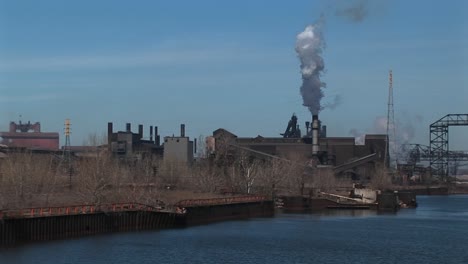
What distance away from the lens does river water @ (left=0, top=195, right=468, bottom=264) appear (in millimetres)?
40094

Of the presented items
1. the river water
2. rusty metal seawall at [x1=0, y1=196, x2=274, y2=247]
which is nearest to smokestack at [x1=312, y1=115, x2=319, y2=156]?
rusty metal seawall at [x1=0, y1=196, x2=274, y2=247]

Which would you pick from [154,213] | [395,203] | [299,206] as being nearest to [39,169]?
[154,213]

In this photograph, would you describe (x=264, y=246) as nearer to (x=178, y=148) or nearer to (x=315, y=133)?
(x=315, y=133)

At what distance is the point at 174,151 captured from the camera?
5969 inches

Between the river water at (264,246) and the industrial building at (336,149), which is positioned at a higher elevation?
the industrial building at (336,149)

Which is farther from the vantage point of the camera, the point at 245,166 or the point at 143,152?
the point at 143,152

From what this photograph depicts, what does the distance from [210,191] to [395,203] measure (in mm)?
24928

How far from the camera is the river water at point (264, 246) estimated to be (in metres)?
40.1

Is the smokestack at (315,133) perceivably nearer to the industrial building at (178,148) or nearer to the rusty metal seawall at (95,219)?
the industrial building at (178,148)

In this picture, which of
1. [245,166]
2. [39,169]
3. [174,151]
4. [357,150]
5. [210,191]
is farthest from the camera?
[357,150]

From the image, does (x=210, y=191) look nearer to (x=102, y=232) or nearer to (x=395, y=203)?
(x=395, y=203)

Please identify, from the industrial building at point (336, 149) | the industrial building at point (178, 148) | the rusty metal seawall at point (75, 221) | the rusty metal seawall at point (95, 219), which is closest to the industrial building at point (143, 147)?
the industrial building at point (178, 148)

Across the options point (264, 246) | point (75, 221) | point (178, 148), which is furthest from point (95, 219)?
point (178, 148)

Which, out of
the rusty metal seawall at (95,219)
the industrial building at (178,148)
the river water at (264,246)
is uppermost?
the industrial building at (178,148)
